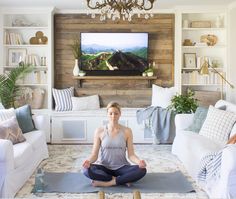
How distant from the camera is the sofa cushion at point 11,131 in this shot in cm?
457

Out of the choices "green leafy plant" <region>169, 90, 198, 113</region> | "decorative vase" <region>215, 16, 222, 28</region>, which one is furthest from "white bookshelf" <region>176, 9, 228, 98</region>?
"green leafy plant" <region>169, 90, 198, 113</region>

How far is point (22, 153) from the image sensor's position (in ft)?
13.9

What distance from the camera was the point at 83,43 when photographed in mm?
7016

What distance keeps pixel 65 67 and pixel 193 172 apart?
3647 mm

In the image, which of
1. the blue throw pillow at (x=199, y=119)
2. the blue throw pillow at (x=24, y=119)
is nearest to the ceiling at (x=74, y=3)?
the blue throw pillow at (x=24, y=119)

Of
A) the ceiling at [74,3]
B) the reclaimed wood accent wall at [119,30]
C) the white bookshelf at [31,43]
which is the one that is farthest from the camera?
the reclaimed wood accent wall at [119,30]

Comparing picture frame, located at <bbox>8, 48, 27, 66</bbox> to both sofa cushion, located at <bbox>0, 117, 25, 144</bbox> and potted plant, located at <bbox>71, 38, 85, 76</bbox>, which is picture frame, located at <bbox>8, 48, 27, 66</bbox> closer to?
potted plant, located at <bbox>71, 38, 85, 76</bbox>

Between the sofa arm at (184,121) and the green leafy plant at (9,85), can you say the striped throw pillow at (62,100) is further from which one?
the sofa arm at (184,121)

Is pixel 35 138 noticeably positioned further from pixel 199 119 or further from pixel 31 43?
pixel 31 43

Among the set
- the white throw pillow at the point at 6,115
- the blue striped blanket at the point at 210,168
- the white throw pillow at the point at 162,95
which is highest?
the white throw pillow at the point at 162,95

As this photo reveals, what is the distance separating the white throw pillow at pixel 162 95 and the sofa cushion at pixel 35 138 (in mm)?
2347

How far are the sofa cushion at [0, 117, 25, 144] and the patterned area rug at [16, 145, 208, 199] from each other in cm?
53

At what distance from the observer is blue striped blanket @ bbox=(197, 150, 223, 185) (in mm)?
3574

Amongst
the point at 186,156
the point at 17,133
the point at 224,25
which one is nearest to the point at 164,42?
the point at 224,25
